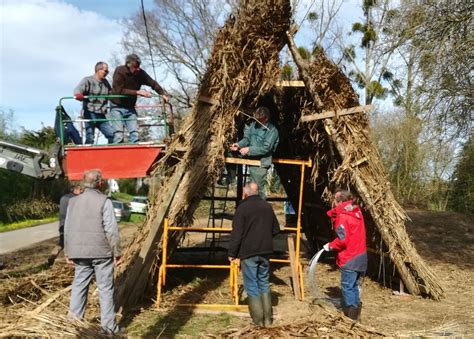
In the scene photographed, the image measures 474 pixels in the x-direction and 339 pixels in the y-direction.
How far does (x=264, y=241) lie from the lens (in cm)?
677

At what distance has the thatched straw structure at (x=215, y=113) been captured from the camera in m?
7.96

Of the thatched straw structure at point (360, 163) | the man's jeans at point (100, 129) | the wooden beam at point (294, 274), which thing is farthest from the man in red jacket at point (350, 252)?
the man's jeans at point (100, 129)

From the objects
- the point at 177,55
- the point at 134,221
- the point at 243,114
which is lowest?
the point at 134,221

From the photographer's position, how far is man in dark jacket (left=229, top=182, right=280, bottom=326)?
677cm

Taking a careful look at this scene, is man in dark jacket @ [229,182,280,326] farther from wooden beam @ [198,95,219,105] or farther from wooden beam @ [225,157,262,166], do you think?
wooden beam @ [198,95,219,105]

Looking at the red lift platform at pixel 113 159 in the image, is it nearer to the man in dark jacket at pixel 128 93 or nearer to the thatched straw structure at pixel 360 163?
the man in dark jacket at pixel 128 93

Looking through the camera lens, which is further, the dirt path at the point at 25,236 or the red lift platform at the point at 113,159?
the dirt path at the point at 25,236

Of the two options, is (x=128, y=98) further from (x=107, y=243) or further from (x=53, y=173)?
(x=107, y=243)

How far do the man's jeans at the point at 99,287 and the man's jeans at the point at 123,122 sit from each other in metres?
2.90

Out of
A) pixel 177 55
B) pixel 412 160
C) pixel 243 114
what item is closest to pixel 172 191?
pixel 243 114

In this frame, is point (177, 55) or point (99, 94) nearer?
point (99, 94)

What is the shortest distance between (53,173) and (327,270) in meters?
5.79

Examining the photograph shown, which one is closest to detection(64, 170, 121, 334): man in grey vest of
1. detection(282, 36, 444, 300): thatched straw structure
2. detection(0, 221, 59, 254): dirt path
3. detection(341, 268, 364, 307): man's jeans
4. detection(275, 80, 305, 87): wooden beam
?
detection(341, 268, 364, 307): man's jeans

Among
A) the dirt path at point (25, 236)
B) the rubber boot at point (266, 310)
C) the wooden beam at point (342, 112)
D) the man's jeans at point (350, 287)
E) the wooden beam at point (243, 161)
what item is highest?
the wooden beam at point (342, 112)
